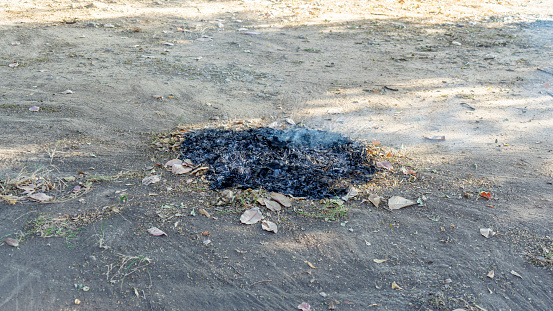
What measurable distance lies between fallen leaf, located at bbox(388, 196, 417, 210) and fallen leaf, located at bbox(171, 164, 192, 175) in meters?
1.50

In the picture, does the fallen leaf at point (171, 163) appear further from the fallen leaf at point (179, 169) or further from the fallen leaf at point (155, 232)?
the fallen leaf at point (155, 232)

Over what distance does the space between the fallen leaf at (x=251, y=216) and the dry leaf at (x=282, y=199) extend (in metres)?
0.18

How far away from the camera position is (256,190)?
2.79 meters

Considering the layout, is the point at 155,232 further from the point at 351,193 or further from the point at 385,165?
the point at 385,165

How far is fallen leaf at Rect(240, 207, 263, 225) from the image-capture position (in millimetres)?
2520

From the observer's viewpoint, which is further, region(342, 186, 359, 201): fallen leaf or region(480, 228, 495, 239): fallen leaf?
region(342, 186, 359, 201): fallen leaf

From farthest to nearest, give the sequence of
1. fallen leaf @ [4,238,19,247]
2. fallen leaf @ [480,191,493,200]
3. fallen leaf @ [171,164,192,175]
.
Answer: fallen leaf @ [171,164,192,175] < fallen leaf @ [480,191,493,200] < fallen leaf @ [4,238,19,247]

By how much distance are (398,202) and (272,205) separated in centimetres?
89

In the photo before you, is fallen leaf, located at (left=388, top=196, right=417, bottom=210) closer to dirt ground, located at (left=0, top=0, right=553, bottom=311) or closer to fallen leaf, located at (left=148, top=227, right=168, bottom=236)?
dirt ground, located at (left=0, top=0, right=553, bottom=311)

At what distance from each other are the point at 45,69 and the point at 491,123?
5137 millimetres

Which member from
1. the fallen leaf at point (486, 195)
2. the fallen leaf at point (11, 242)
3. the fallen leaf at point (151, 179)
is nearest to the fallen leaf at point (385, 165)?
the fallen leaf at point (486, 195)

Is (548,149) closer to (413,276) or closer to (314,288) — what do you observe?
(413,276)

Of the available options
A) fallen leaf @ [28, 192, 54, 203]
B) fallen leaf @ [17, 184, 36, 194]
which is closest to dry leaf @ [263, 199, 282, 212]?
fallen leaf @ [28, 192, 54, 203]

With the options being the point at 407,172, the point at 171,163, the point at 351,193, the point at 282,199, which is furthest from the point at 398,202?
the point at 171,163
